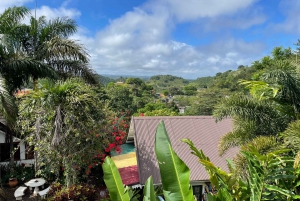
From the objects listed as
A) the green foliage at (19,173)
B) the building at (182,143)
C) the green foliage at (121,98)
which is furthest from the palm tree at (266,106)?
the green foliage at (121,98)

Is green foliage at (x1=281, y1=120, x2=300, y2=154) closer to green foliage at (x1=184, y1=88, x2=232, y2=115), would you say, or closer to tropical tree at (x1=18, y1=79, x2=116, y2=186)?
tropical tree at (x1=18, y1=79, x2=116, y2=186)

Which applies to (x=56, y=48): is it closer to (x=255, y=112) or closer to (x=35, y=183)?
(x=35, y=183)

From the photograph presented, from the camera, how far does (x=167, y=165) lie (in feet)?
8.33

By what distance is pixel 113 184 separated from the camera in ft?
9.04

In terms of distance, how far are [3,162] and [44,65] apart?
710 centimetres

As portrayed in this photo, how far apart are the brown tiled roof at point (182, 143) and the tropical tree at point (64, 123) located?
1.95 m

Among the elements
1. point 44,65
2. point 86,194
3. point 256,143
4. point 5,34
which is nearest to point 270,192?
point 256,143

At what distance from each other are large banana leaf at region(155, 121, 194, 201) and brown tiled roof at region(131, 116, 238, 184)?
18.8 feet

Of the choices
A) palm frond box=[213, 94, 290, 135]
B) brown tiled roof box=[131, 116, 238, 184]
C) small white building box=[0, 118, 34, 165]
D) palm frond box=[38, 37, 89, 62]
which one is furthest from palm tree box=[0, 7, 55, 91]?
palm frond box=[213, 94, 290, 135]

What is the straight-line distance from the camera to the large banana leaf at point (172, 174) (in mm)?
2479

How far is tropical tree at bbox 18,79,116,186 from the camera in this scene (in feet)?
23.4

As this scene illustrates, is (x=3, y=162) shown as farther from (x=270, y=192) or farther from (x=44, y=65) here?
(x=270, y=192)

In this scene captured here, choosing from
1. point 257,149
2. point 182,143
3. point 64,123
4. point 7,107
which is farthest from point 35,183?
point 257,149

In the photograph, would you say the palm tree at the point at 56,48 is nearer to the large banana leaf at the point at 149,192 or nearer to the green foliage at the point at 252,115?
the green foliage at the point at 252,115
